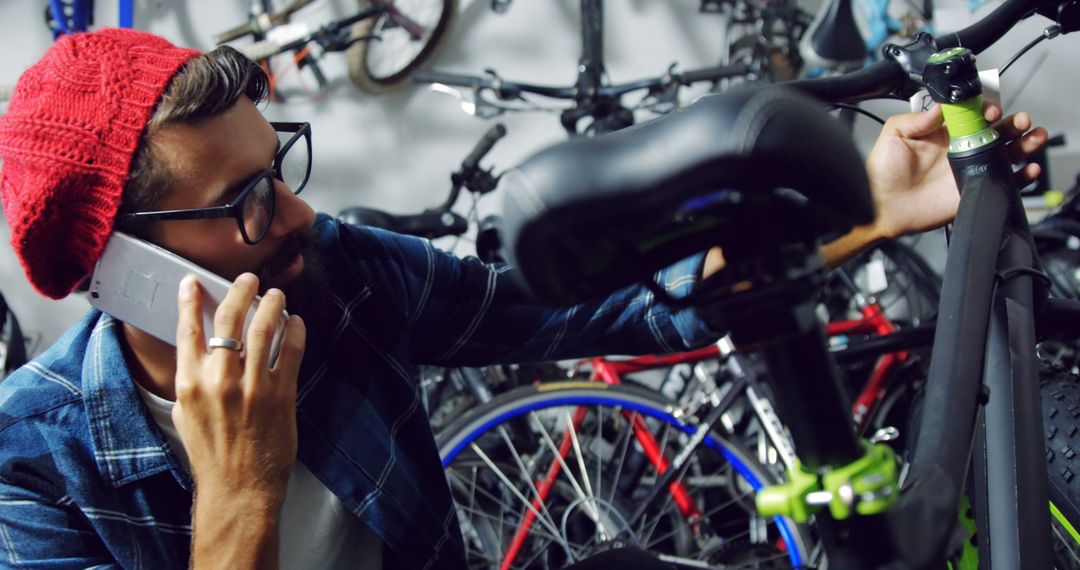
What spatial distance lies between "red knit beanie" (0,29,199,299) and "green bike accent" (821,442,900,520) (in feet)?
2.36

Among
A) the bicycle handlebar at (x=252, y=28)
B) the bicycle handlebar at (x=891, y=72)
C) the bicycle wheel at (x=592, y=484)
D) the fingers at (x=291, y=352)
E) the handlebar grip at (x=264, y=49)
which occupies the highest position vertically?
the bicycle handlebar at (x=252, y=28)

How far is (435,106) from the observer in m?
2.29

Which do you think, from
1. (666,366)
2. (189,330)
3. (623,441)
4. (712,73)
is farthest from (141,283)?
(712,73)

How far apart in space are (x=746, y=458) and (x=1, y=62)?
6.83ft

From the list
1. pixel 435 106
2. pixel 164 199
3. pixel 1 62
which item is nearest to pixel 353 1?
pixel 435 106

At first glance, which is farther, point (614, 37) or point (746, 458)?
point (614, 37)

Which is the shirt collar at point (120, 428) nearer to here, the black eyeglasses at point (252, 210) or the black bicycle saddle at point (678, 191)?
the black eyeglasses at point (252, 210)

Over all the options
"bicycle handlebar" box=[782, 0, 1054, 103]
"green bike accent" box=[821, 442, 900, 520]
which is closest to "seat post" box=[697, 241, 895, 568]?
"green bike accent" box=[821, 442, 900, 520]

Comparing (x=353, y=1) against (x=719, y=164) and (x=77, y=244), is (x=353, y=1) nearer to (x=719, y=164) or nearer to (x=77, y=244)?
(x=77, y=244)

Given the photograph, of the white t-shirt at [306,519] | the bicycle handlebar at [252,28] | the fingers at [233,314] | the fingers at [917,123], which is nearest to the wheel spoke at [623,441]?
the white t-shirt at [306,519]

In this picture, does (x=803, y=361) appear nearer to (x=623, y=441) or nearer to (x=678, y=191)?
(x=678, y=191)

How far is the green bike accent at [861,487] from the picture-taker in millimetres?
405

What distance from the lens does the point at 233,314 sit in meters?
0.74

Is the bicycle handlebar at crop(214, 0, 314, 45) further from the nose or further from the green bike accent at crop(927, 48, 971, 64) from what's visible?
the green bike accent at crop(927, 48, 971, 64)
